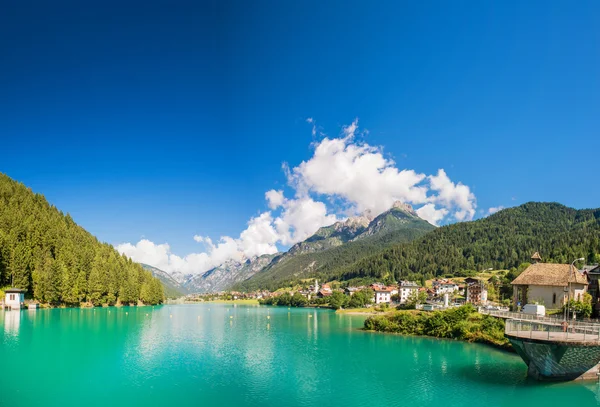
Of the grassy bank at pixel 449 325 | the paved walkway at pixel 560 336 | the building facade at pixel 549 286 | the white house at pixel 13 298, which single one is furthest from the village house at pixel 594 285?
the white house at pixel 13 298

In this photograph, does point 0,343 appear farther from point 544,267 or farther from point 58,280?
point 544,267

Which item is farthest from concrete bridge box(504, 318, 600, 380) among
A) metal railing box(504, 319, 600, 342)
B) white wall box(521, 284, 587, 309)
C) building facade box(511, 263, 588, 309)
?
white wall box(521, 284, 587, 309)

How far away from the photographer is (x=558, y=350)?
1144 inches

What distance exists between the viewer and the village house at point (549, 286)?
6209 cm

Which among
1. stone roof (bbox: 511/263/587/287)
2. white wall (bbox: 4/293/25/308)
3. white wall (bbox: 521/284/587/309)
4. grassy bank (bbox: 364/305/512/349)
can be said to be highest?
stone roof (bbox: 511/263/587/287)

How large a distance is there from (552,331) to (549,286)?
121ft

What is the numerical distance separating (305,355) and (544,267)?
152 feet

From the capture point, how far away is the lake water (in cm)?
2753

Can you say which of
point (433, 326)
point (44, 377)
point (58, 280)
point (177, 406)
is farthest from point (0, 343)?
point (58, 280)

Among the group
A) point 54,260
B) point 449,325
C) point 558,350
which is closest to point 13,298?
point 54,260

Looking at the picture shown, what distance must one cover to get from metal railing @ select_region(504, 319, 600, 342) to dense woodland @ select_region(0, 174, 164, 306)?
105124mm

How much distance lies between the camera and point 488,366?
38125 millimetres

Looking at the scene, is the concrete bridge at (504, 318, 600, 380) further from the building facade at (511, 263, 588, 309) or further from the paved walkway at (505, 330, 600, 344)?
the building facade at (511, 263, 588, 309)

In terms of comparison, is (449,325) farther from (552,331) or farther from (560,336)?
(560,336)
